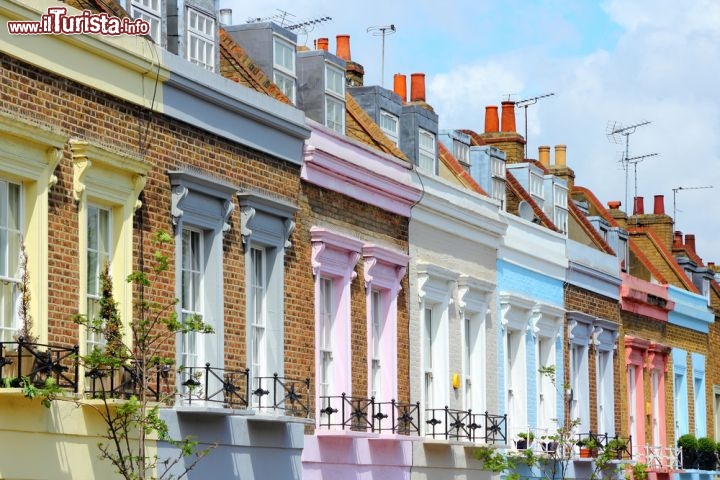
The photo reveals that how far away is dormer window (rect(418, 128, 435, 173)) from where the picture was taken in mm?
34219

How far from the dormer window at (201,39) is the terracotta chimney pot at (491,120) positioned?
61.4 ft

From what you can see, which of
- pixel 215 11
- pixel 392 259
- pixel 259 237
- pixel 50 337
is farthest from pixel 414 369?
pixel 50 337

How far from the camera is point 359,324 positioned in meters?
30.1

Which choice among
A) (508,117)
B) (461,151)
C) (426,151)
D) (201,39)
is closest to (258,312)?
(201,39)

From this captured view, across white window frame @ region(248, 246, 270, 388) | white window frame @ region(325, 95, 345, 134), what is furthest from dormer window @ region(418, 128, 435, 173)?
white window frame @ region(248, 246, 270, 388)

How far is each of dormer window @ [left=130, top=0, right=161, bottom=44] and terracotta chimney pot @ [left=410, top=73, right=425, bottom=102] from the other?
13980 mm

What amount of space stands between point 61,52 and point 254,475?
23.8 ft

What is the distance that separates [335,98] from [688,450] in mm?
20011

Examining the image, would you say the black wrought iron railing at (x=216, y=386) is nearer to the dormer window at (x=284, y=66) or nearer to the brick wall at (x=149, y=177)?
the brick wall at (x=149, y=177)

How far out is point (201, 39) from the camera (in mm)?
26219

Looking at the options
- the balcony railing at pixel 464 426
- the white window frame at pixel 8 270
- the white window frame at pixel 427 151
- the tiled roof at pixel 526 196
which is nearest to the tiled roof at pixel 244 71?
the white window frame at pixel 427 151

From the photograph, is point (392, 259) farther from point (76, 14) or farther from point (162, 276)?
point (76, 14)

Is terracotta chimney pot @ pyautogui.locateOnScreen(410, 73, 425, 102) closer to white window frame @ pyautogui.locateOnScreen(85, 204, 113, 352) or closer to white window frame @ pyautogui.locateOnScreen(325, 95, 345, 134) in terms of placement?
white window frame @ pyautogui.locateOnScreen(325, 95, 345, 134)

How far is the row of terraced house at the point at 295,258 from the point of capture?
21344mm
